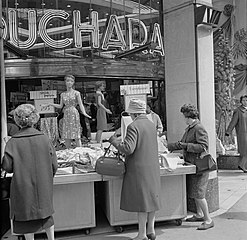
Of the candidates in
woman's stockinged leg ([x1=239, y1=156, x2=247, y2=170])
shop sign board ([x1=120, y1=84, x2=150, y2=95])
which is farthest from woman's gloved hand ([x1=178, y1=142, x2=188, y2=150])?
woman's stockinged leg ([x1=239, y1=156, x2=247, y2=170])

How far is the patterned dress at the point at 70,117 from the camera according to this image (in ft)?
23.0

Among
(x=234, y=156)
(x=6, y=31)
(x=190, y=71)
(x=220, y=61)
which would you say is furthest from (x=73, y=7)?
(x=190, y=71)

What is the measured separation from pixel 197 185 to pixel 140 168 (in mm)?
Result: 1069

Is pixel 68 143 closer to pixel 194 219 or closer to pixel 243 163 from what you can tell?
pixel 194 219

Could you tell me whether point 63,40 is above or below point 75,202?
above

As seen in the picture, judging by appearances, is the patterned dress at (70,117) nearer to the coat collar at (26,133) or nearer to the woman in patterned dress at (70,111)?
the woman in patterned dress at (70,111)

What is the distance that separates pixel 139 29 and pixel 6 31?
533 centimetres

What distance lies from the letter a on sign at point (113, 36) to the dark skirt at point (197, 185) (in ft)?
22.6

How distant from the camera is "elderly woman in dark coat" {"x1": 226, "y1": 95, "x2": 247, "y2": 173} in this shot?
8914mm

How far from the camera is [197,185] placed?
5020mm

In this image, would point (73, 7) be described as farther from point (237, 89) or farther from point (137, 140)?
point (137, 140)

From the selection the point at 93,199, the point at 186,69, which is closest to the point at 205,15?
the point at 186,69

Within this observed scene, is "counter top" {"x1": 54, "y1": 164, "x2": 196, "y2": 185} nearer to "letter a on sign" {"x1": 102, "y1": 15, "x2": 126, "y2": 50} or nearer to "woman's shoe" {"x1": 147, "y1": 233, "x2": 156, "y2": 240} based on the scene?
"woman's shoe" {"x1": 147, "y1": 233, "x2": 156, "y2": 240}

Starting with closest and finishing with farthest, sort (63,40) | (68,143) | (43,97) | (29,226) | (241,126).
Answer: (29,226) → (68,143) → (43,97) → (241,126) → (63,40)
